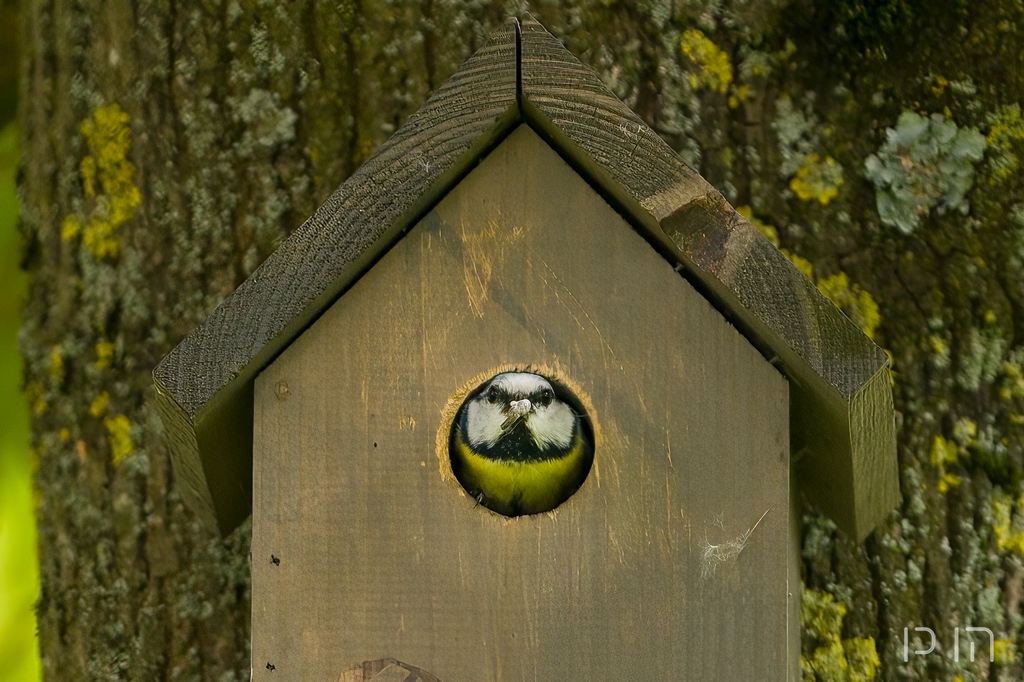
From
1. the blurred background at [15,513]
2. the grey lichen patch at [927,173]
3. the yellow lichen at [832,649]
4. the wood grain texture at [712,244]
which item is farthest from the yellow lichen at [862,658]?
the blurred background at [15,513]

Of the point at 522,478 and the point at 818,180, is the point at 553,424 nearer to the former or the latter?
the point at 522,478

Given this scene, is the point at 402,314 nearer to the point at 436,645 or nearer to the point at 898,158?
the point at 436,645

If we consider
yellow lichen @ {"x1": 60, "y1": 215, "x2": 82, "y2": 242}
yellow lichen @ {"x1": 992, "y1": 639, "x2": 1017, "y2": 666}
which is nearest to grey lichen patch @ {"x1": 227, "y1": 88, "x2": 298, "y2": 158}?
yellow lichen @ {"x1": 60, "y1": 215, "x2": 82, "y2": 242}

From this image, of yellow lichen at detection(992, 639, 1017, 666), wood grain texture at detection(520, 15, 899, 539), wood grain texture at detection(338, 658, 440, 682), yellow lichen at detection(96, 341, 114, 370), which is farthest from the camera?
yellow lichen at detection(96, 341, 114, 370)

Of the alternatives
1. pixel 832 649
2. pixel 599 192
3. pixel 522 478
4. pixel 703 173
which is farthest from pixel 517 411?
pixel 832 649

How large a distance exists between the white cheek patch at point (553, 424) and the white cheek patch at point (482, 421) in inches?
1.8

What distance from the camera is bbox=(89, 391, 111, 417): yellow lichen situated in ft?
6.26

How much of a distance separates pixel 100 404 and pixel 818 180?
1.40 meters

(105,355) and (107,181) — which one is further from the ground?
(107,181)

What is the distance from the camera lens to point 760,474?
132 cm

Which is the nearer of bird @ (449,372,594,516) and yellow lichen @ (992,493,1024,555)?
bird @ (449,372,594,516)

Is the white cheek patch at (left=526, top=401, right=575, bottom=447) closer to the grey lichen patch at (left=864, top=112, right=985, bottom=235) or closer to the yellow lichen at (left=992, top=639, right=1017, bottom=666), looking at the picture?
the grey lichen patch at (left=864, top=112, right=985, bottom=235)

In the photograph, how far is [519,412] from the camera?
1.37 meters

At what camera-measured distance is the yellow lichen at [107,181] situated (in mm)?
1921
